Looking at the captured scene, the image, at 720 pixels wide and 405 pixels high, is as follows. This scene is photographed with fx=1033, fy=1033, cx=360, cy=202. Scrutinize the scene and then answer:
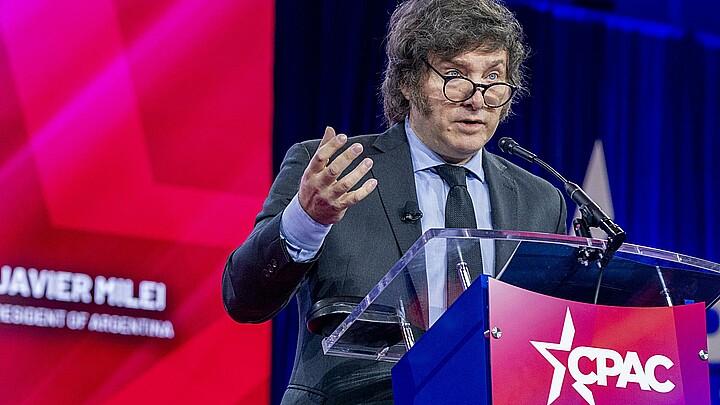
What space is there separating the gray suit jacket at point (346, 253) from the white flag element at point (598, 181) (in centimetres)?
331

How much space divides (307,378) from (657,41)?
4369mm

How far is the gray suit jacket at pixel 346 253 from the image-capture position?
1736 mm

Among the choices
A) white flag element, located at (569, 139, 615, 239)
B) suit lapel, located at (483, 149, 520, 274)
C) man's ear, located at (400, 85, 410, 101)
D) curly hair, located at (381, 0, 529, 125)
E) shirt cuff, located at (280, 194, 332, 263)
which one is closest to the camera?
shirt cuff, located at (280, 194, 332, 263)

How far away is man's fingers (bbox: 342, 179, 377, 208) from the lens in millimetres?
1489

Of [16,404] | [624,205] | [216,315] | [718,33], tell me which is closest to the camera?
[16,404]

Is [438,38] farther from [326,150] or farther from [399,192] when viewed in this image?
[326,150]

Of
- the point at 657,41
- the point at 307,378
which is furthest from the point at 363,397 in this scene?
the point at 657,41

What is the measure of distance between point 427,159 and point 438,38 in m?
0.25

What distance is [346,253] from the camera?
188 cm

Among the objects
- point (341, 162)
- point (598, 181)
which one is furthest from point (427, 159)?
point (598, 181)

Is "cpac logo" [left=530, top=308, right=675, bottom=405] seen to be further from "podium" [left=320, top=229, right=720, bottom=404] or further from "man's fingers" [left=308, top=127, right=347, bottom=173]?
"man's fingers" [left=308, top=127, right=347, bottom=173]

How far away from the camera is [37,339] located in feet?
12.4

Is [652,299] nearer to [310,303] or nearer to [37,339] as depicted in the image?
[310,303]

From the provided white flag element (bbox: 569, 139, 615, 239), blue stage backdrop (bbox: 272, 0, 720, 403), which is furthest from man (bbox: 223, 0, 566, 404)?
white flag element (bbox: 569, 139, 615, 239)
